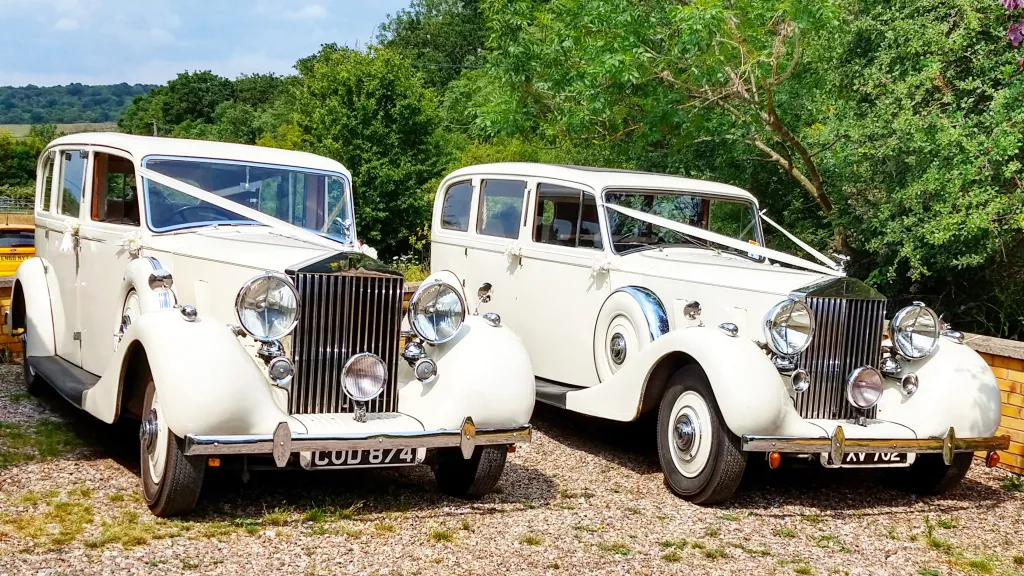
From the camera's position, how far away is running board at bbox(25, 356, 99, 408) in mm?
6293

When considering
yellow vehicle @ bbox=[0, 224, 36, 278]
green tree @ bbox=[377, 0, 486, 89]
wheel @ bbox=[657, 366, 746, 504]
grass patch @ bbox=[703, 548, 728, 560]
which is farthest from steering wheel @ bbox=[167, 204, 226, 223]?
green tree @ bbox=[377, 0, 486, 89]

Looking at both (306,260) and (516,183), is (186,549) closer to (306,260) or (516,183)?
(306,260)

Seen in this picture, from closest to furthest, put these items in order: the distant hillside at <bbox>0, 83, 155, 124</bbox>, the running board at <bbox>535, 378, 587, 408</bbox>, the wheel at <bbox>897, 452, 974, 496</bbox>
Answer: the wheel at <bbox>897, 452, 974, 496</bbox>, the running board at <bbox>535, 378, 587, 408</bbox>, the distant hillside at <bbox>0, 83, 155, 124</bbox>

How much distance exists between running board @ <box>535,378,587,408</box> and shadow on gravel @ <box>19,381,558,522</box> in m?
0.71

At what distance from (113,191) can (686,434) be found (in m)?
4.09

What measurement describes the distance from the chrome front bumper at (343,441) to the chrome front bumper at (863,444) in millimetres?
1345

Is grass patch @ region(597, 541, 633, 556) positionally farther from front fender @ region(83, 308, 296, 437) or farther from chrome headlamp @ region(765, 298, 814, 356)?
chrome headlamp @ region(765, 298, 814, 356)

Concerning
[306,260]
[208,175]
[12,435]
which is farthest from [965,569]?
[12,435]

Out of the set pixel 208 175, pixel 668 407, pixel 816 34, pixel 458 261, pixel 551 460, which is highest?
pixel 816 34

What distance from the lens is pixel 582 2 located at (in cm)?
1170

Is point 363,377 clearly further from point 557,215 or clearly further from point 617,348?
point 557,215

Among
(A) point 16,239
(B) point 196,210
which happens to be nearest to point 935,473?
(B) point 196,210

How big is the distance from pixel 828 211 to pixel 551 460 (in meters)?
5.67

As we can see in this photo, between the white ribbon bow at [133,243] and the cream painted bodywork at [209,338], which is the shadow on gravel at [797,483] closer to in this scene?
the cream painted bodywork at [209,338]
